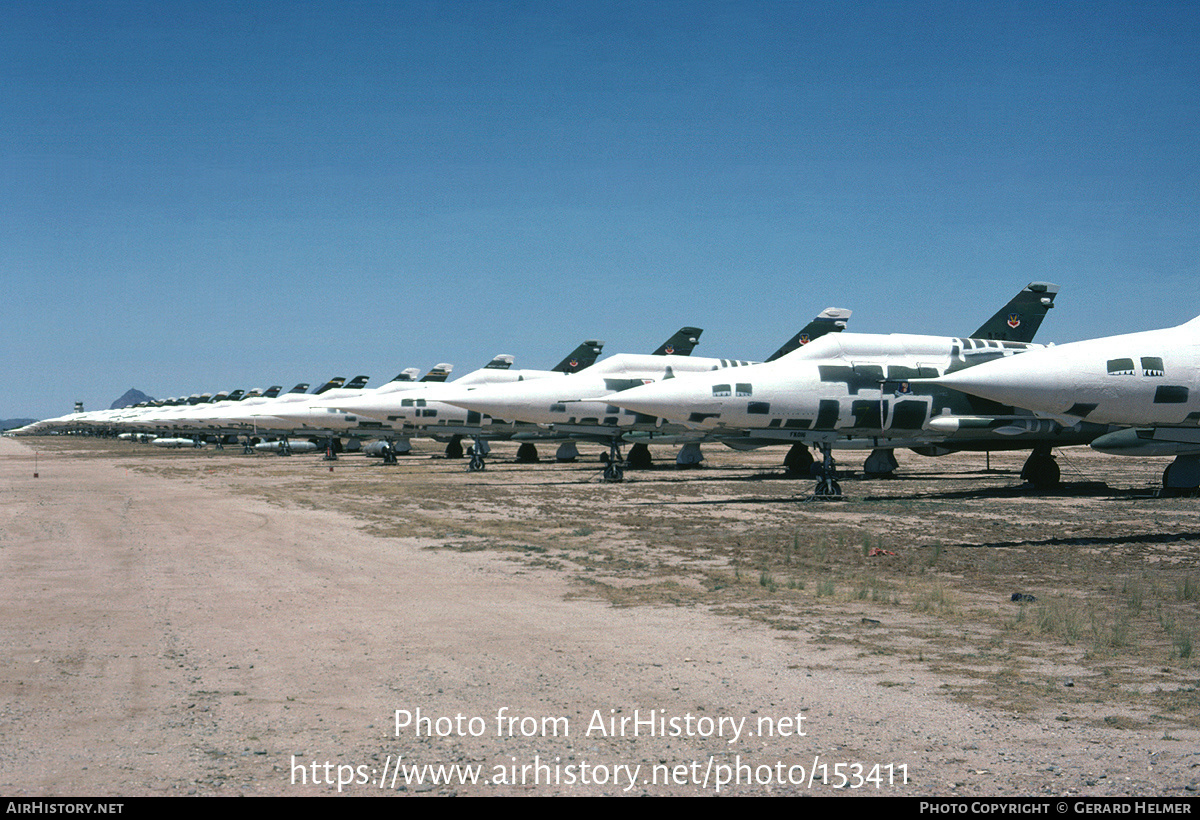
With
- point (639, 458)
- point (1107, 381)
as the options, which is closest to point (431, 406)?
point (639, 458)

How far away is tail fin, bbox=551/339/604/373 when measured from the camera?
133 feet

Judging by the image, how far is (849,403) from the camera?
22.5 meters

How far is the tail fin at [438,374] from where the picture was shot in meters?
51.1

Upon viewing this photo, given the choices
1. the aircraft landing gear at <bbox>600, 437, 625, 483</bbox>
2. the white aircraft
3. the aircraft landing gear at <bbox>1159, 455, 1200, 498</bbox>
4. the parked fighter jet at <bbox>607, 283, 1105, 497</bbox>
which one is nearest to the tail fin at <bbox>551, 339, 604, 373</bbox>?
the white aircraft

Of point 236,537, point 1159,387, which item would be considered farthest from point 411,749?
point 1159,387

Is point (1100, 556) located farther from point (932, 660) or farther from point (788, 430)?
point (788, 430)

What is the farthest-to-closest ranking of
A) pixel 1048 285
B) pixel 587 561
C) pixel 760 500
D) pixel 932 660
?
pixel 1048 285
pixel 760 500
pixel 587 561
pixel 932 660

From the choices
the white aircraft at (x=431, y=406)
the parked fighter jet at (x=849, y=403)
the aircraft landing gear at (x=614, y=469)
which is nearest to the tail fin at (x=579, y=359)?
the white aircraft at (x=431, y=406)

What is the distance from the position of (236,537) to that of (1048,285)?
75.2 feet

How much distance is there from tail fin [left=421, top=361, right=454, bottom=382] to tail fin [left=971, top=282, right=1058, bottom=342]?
1176 inches

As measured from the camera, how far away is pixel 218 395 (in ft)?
361

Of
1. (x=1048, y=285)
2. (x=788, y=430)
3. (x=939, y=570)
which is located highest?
(x=1048, y=285)

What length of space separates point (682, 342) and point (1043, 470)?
1468cm

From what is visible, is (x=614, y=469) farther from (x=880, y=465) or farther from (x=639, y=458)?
(x=639, y=458)
